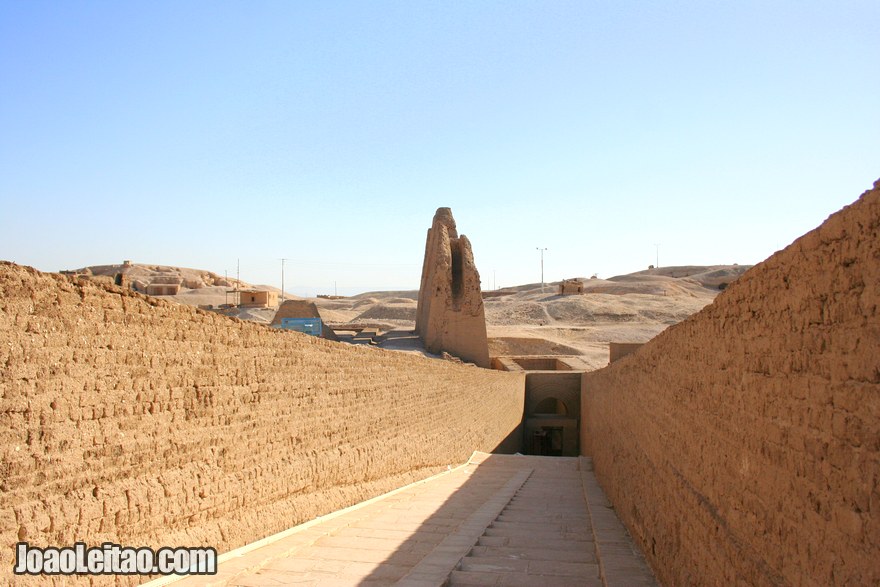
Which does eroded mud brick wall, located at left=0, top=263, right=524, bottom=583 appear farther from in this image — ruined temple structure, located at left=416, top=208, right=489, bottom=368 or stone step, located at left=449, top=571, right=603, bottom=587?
ruined temple structure, located at left=416, top=208, right=489, bottom=368

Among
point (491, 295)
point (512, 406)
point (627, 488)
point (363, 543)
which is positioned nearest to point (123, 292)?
point (363, 543)

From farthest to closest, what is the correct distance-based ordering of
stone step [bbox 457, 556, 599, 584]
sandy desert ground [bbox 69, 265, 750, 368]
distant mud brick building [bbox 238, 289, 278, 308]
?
distant mud brick building [bbox 238, 289, 278, 308], sandy desert ground [bbox 69, 265, 750, 368], stone step [bbox 457, 556, 599, 584]

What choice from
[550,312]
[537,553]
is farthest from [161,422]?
[550,312]

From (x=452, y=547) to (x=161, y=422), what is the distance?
290 centimetres

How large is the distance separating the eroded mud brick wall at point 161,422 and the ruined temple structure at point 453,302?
1403cm

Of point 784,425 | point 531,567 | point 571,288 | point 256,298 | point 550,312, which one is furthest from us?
point 571,288

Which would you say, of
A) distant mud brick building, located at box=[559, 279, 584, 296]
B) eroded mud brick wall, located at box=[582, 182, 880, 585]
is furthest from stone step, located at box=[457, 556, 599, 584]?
distant mud brick building, located at box=[559, 279, 584, 296]

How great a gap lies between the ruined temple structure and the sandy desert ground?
7.21 metres

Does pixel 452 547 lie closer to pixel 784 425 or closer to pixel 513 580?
pixel 513 580

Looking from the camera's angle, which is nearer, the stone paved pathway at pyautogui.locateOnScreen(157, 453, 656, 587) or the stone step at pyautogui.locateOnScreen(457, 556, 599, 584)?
the stone paved pathway at pyautogui.locateOnScreen(157, 453, 656, 587)

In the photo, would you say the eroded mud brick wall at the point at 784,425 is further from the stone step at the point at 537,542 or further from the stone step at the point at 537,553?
the stone step at the point at 537,542

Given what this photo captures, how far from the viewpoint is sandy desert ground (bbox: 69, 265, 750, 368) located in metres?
33.3

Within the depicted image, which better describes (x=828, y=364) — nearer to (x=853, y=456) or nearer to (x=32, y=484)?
(x=853, y=456)

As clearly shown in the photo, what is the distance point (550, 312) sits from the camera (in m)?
47.5
